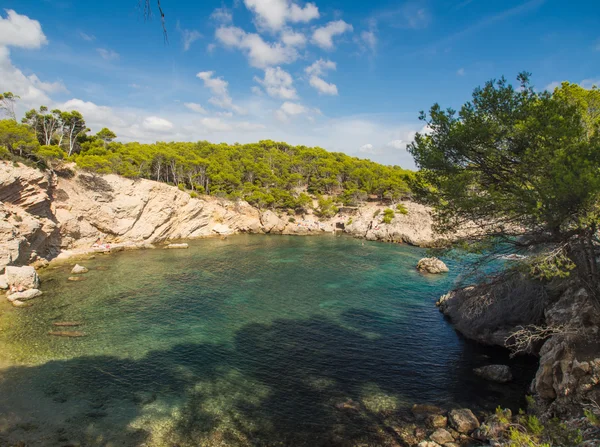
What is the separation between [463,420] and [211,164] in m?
64.5

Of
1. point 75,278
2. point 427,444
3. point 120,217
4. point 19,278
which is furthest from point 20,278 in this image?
point 427,444

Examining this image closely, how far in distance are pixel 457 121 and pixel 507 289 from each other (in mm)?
11821

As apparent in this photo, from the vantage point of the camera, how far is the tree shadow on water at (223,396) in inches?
471

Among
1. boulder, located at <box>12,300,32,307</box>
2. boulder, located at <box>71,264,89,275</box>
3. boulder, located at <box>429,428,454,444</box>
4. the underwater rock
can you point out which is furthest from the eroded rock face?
boulder, located at <box>429,428,454,444</box>

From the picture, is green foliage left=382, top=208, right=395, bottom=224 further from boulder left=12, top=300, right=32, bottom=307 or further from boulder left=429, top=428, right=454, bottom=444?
boulder left=12, top=300, right=32, bottom=307

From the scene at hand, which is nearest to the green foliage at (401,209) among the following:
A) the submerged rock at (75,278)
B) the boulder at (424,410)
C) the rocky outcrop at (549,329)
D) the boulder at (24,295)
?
the rocky outcrop at (549,329)

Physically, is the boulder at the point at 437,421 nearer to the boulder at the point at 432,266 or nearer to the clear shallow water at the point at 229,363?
the clear shallow water at the point at 229,363

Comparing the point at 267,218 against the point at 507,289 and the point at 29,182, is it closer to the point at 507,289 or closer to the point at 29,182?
the point at 29,182

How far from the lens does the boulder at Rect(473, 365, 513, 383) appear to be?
50.9ft

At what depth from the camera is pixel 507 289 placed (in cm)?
1928

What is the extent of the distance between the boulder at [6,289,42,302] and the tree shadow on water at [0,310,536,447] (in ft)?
36.8

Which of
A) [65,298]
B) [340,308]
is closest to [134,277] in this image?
[65,298]

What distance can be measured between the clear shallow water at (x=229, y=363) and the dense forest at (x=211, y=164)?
67.0ft

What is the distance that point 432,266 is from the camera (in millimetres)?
35500
